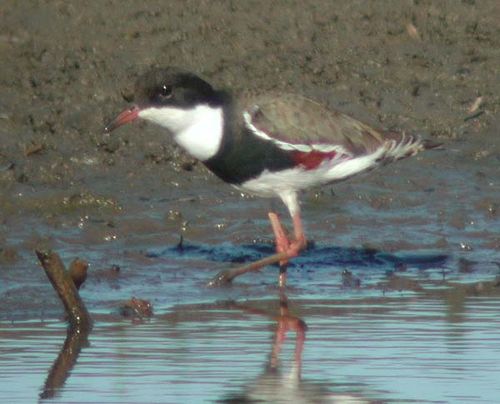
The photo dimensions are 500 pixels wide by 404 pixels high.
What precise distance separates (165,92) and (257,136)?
57 centimetres

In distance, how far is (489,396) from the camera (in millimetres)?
7598

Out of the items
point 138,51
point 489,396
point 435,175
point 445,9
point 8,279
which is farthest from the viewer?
point 445,9

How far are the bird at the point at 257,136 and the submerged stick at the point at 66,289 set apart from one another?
1468 millimetres

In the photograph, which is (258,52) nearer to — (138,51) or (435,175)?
(138,51)

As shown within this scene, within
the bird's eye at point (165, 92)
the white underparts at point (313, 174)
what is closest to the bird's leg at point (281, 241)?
the white underparts at point (313, 174)

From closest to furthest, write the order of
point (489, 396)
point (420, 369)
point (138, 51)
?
point (489, 396), point (420, 369), point (138, 51)

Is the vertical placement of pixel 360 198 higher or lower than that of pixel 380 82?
lower

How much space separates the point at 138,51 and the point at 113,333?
500cm

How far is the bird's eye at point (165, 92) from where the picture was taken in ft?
33.4

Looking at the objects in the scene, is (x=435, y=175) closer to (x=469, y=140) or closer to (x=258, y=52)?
(x=469, y=140)

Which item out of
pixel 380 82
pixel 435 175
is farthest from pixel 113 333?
pixel 380 82

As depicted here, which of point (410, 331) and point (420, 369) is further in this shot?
point (410, 331)

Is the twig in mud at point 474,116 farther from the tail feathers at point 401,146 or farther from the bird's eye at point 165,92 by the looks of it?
the bird's eye at point 165,92

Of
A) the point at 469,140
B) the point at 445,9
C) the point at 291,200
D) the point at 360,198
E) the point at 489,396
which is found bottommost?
the point at 489,396
